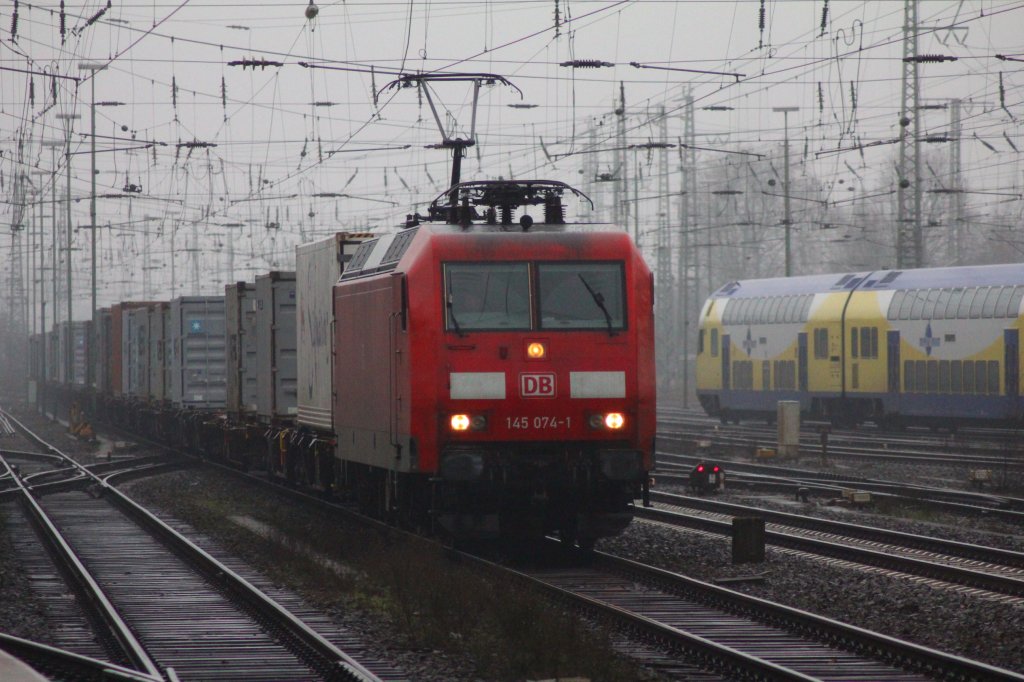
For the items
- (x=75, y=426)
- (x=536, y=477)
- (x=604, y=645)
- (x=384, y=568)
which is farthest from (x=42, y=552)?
(x=75, y=426)

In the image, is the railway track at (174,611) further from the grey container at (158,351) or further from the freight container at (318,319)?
the grey container at (158,351)

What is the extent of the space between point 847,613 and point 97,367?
44.3 meters

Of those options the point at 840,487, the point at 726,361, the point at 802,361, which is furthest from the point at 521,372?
the point at 726,361

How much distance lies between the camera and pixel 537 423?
1441 cm

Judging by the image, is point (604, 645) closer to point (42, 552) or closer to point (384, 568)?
point (384, 568)

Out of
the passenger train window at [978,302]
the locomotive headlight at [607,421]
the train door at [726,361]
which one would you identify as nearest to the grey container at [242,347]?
the locomotive headlight at [607,421]

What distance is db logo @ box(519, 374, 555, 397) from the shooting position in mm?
14367

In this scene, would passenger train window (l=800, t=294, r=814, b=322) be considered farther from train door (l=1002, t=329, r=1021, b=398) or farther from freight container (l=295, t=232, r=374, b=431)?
freight container (l=295, t=232, r=374, b=431)

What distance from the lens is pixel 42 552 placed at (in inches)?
693

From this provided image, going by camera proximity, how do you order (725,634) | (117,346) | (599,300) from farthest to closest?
(117,346) → (599,300) → (725,634)

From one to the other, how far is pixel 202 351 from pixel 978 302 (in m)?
17.6

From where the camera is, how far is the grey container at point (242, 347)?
2827cm

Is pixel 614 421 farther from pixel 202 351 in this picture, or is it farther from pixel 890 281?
pixel 890 281

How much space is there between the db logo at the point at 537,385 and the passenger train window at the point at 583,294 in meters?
0.57
